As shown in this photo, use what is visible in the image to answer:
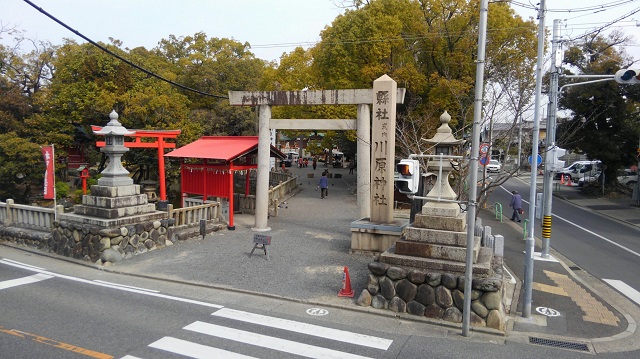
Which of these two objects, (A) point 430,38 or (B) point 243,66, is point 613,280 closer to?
(A) point 430,38

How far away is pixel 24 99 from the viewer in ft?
87.4

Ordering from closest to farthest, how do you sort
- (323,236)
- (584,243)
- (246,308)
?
(246,308)
(323,236)
(584,243)

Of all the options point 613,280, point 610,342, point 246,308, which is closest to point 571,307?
point 610,342

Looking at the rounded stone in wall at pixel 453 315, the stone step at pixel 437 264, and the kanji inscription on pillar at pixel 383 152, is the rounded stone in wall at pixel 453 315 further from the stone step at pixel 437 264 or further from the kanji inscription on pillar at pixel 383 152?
the kanji inscription on pillar at pixel 383 152

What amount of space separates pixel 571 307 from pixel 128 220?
1160 cm

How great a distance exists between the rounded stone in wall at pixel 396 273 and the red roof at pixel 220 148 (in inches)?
372

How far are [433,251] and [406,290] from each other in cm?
93

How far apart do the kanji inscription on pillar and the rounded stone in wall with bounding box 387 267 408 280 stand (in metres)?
4.57

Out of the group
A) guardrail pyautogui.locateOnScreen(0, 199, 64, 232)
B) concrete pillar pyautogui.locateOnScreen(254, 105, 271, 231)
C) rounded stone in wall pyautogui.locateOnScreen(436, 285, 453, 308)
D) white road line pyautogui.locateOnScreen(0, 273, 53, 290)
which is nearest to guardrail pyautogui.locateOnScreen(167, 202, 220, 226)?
concrete pillar pyautogui.locateOnScreen(254, 105, 271, 231)

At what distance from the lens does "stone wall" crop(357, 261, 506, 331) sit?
24.3 feet

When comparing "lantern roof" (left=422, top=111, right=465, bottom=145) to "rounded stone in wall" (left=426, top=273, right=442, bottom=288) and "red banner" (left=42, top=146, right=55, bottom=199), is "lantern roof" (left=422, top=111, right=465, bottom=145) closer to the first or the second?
"rounded stone in wall" (left=426, top=273, right=442, bottom=288)

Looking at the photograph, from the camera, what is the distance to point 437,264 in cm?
785

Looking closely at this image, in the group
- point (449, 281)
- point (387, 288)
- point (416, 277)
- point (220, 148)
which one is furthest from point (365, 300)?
point (220, 148)

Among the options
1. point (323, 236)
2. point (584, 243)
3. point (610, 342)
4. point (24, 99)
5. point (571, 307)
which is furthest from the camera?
point (24, 99)
